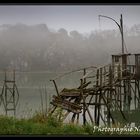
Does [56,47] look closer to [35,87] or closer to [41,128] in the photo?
[35,87]

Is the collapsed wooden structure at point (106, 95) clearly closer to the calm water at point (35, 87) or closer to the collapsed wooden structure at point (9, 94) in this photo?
the calm water at point (35, 87)

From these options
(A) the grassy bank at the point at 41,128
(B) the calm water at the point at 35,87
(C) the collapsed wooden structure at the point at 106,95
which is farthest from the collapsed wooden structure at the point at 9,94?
(C) the collapsed wooden structure at the point at 106,95

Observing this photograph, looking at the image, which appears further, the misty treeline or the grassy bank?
the misty treeline

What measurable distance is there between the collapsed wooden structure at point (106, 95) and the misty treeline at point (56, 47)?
13cm

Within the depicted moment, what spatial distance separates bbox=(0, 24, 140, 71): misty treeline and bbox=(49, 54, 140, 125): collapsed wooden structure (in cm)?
13

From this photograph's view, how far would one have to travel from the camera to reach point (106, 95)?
593 centimetres

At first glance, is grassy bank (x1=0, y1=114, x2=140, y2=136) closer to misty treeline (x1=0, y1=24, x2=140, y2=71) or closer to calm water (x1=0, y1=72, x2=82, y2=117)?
calm water (x1=0, y1=72, x2=82, y2=117)

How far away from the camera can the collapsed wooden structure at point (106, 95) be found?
5859 mm

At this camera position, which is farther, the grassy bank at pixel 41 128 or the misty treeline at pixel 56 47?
the misty treeline at pixel 56 47

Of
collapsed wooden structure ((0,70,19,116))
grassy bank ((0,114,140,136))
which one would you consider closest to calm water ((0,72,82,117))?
collapsed wooden structure ((0,70,19,116))

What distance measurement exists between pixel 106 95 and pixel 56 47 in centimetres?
78

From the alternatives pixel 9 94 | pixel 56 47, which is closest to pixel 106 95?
pixel 56 47

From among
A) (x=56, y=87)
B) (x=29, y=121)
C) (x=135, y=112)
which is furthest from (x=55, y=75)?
(x=135, y=112)

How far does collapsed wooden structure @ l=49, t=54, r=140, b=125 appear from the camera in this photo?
5.86 metres
